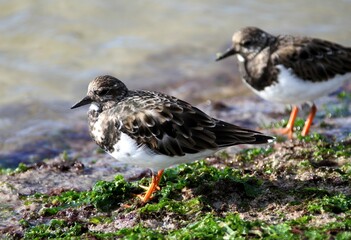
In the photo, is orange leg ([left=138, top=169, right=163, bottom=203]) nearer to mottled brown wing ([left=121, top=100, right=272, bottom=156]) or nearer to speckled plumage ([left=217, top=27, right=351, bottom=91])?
mottled brown wing ([left=121, top=100, right=272, bottom=156])

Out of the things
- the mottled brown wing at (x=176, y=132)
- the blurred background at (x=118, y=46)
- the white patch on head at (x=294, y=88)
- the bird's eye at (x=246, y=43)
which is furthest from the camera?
the blurred background at (x=118, y=46)

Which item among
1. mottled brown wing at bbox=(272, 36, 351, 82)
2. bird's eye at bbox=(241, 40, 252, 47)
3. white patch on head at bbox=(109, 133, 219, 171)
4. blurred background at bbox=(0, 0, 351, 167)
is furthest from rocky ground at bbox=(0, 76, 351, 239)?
blurred background at bbox=(0, 0, 351, 167)

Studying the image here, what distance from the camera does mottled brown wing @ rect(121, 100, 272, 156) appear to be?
176 inches

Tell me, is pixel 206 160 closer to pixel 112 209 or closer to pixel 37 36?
pixel 112 209

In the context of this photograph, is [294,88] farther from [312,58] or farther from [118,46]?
[118,46]

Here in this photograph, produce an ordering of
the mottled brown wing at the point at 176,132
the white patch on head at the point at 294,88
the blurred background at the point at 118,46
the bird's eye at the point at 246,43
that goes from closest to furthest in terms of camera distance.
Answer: the mottled brown wing at the point at 176,132
the white patch on head at the point at 294,88
the bird's eye at the point at 246,43
the blurred background at the point at 118,46

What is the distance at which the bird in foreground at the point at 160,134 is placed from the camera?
449 centimetres

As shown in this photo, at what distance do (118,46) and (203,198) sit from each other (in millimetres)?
5992

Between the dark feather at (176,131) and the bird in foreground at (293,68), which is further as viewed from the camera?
the bird in foreground at (293,68)

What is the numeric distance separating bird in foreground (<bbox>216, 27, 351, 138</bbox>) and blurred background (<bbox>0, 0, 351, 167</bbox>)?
2363mm

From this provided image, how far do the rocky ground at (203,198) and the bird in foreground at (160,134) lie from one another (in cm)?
25

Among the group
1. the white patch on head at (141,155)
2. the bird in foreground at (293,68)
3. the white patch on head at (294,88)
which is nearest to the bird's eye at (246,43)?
the bird in foreground at (293,68)

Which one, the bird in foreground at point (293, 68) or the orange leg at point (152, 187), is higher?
the bird in foreground at point (293, 68)

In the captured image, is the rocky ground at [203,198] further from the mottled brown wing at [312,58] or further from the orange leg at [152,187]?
the mottled brown wing at [312,58]
